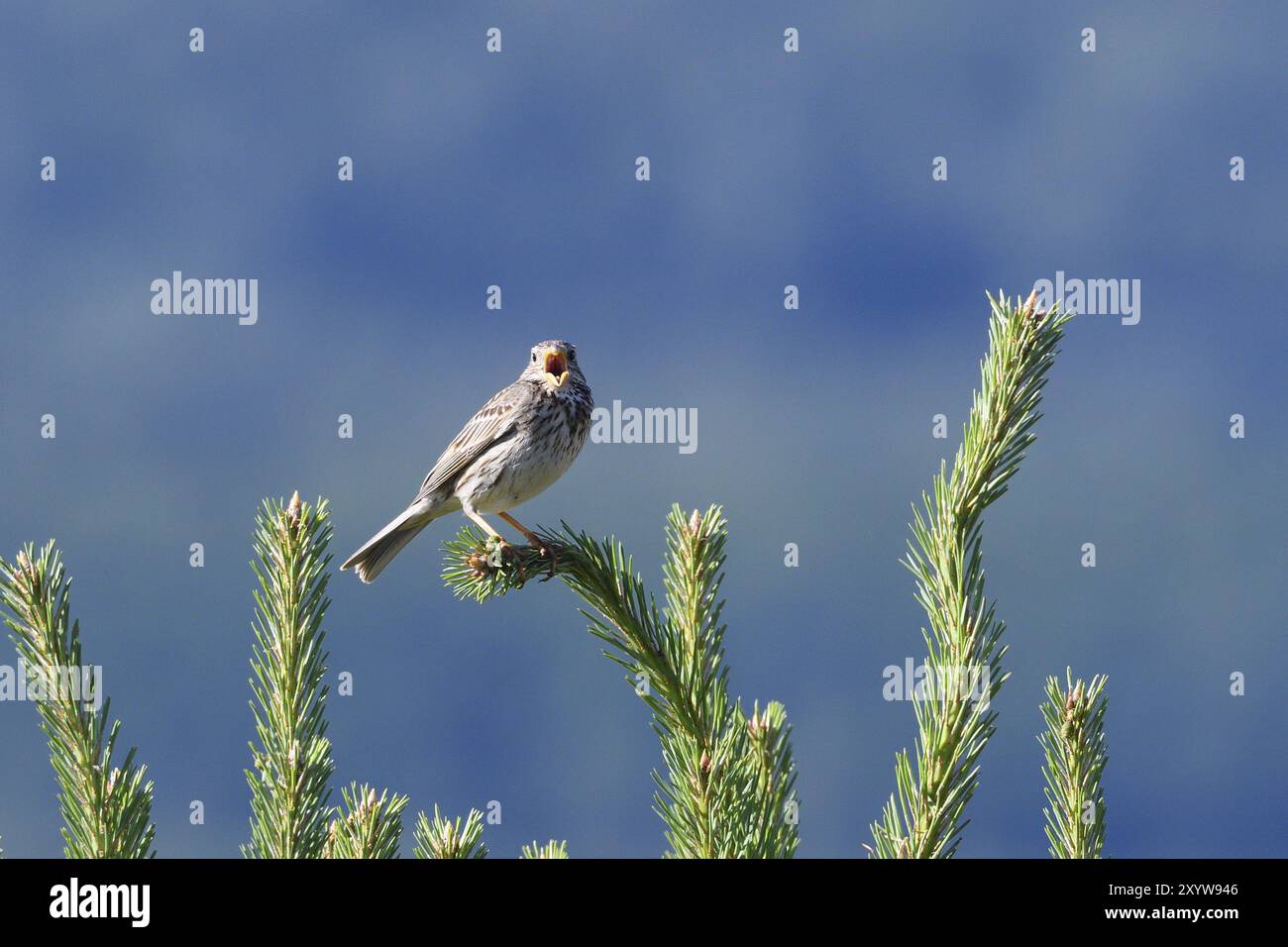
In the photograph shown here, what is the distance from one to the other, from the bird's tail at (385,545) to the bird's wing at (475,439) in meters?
0.22

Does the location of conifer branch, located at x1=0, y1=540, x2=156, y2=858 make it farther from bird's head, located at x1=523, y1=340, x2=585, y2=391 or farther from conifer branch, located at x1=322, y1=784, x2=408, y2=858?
bird's head, located at x1=523, y1=340, x2=585, y2=391

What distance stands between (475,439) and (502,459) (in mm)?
324

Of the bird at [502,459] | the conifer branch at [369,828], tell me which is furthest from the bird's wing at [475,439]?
the conifer branch at [369,828]

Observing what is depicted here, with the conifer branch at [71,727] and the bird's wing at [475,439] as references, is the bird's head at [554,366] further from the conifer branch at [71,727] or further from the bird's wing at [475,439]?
the conifer branch at [71,727]

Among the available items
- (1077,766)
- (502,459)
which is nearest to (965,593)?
(1077,766)

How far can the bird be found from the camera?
7.77 meters

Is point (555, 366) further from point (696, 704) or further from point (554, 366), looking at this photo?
point (696, 704)

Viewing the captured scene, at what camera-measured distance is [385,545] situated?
7781 mm

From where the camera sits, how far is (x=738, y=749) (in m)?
3.46

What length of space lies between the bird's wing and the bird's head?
20cm

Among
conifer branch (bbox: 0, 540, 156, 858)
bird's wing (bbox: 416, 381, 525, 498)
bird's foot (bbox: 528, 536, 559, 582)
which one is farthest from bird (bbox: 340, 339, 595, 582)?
conifer branch (bbox: 0, 540, 156, 858)

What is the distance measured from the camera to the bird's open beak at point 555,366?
819 centimetres
